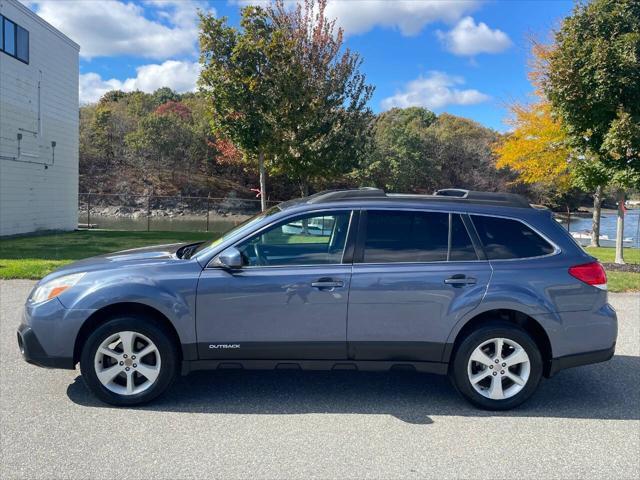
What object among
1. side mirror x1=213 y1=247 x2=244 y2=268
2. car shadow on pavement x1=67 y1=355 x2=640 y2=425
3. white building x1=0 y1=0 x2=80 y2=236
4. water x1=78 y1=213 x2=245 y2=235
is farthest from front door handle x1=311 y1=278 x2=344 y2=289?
water x1=78 y1=213 x2=245 y2=235

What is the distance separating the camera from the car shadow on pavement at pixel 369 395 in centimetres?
429

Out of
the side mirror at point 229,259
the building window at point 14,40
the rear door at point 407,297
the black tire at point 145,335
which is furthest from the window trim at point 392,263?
the building window at point 14,40

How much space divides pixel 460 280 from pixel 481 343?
0.53 m

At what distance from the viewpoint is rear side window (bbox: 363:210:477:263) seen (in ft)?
14.3

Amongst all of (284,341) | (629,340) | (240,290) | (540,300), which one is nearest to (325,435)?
(284,341)

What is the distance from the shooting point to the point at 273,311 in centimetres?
420

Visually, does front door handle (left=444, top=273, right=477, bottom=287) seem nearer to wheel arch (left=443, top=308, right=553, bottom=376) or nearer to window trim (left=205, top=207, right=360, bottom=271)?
wheel arch (left=443, top=308, right=553, bottom=376)

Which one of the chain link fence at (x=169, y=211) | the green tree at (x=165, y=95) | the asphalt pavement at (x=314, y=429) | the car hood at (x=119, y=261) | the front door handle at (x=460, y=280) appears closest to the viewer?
the asphalt pavement at (x=314, y=429)

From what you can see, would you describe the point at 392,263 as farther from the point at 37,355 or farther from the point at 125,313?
the point at 37,355

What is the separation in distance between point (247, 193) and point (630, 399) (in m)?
49.0

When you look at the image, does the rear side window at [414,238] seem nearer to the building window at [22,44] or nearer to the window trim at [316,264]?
the window trim at [316,264]

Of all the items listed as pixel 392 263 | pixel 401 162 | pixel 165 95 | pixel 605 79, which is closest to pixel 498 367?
pixel 392 263

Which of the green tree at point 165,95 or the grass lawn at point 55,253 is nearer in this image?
the grass lawn at point 55,253

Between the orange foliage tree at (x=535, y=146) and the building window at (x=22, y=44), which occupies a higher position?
the building window at (x=22, y=44)
